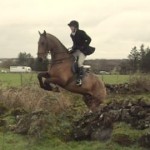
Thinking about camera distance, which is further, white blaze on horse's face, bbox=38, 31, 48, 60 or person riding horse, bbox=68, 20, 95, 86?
person riding horse, bbox=68, 20, 95, 86

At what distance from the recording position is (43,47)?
48.7 feet

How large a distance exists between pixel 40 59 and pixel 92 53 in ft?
6.36

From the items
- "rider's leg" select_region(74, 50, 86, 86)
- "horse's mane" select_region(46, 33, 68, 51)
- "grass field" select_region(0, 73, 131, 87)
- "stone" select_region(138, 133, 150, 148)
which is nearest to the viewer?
"stone" select_region(138, 133, 150, 148)

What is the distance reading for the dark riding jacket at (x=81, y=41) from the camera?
15008 mm

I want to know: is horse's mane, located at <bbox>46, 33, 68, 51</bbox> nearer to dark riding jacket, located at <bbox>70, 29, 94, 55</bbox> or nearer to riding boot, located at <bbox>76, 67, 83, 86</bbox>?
dark riding jacket, located at <bbox>70, 29, 94, 55</bbox>

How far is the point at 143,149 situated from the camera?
10.5 m

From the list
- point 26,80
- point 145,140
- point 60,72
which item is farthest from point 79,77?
point 26,80

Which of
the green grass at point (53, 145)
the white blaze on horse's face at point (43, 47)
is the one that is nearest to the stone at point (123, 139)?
the green grass at point (53, 145)

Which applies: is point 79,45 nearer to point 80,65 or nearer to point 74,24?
point 80,65

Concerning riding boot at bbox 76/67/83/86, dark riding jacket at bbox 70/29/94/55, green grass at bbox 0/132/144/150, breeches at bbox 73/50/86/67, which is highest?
dark riding jacket at bbox 70/29/94/55

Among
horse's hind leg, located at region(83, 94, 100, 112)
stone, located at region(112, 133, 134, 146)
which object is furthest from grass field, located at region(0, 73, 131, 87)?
stone, located at region(112, 133, 134, 146)

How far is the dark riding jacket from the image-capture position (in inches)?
591

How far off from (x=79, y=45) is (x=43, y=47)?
48.8 inches

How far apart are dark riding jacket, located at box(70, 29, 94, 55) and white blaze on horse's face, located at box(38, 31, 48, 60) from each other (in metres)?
0.91
